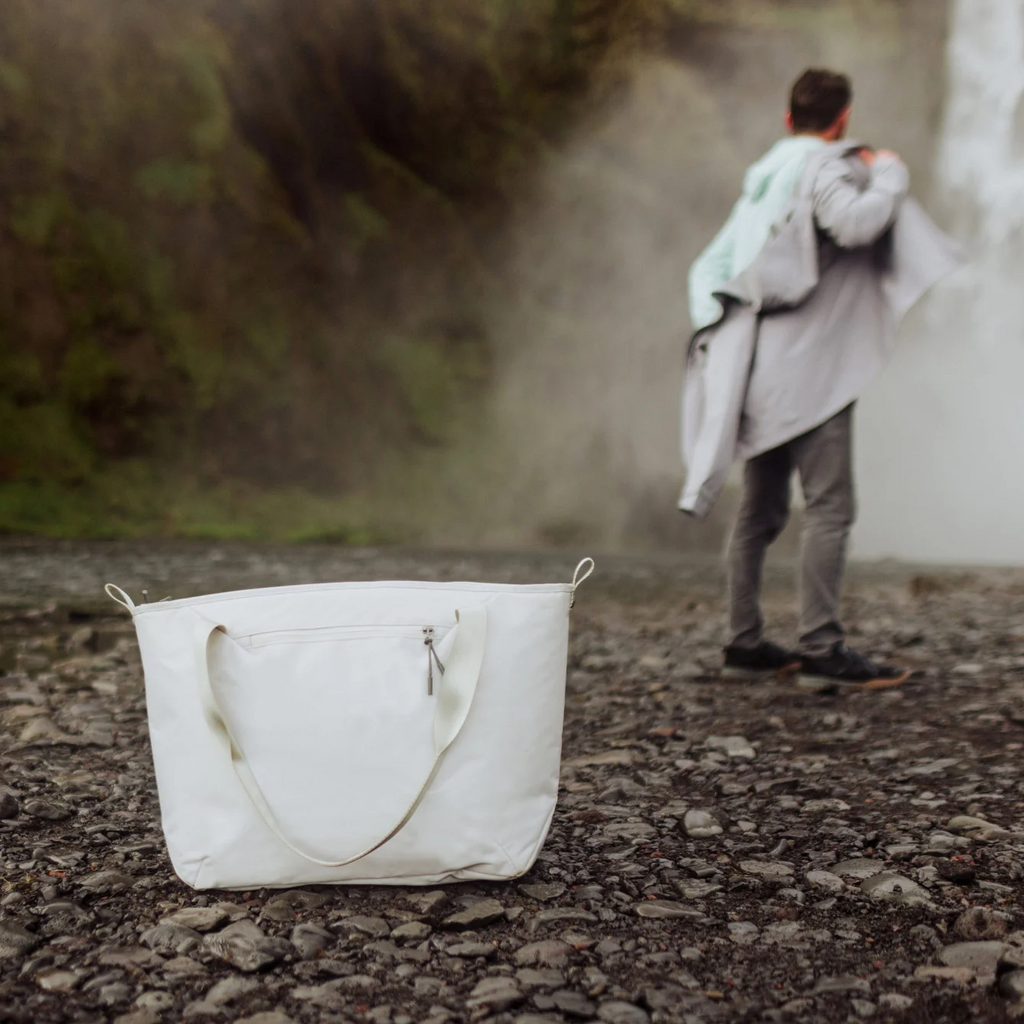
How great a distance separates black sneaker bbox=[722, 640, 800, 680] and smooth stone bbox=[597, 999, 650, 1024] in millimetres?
2466

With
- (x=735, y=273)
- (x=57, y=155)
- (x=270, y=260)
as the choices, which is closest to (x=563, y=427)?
(x=270, y=260)

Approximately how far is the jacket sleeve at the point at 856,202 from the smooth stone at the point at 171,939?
106 inches

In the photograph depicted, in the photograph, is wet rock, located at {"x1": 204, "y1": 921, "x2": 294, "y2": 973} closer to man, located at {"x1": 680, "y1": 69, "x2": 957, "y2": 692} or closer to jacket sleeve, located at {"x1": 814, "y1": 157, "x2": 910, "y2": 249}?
man, located at {"x1": 680, "y1": 69, "x2": 957, "y2": 692}

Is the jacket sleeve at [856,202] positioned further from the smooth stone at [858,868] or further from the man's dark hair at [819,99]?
the smooth stone at [858,868]

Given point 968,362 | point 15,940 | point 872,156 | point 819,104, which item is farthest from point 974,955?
point 968,362

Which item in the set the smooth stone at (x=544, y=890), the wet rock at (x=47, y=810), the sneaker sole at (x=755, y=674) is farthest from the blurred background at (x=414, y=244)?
the smooth stone at (x=544, y=890)

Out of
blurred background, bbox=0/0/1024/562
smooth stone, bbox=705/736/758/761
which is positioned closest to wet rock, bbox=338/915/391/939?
smooth stone, bbox=705/736/758/761

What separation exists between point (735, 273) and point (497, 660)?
7.51 feet

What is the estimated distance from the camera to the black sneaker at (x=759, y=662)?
3.80 meters

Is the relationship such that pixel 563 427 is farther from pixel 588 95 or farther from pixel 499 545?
pixel 588 95

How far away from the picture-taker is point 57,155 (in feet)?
53.0

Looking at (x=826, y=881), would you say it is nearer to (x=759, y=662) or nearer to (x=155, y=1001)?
(x=155, y=1001)

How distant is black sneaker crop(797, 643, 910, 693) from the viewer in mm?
3527

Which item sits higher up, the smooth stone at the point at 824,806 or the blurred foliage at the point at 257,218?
the blurred foliage at the point at 257,218
